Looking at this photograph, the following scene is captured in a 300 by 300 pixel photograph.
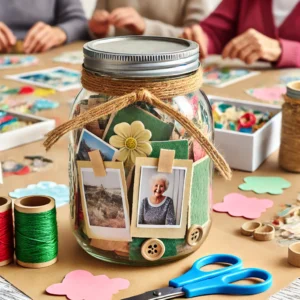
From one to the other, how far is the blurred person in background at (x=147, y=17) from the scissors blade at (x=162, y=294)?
5.10 ft

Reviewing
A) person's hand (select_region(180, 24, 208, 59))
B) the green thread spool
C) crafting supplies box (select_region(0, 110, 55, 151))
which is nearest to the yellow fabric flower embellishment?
the green thread spool

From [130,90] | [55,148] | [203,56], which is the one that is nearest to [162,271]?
[130,90]

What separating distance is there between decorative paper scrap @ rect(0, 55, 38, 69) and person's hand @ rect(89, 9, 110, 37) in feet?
1.13

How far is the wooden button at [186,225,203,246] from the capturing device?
660mm

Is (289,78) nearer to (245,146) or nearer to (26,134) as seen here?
(245,146)

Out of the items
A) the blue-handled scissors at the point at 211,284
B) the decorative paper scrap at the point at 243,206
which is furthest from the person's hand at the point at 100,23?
the blue-handled scissors at the point at 211,284

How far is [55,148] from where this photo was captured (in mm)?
1043

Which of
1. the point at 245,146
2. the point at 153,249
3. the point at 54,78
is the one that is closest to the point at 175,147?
the point at 153,249

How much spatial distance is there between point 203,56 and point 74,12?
764 mm

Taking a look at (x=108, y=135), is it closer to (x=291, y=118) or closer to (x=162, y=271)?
(x=162, y=271)

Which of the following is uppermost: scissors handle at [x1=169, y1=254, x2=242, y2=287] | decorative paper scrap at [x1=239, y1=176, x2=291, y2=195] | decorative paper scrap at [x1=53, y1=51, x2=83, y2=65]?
scissors handle at [x1=169, y1=254, x2=242, y2=287]

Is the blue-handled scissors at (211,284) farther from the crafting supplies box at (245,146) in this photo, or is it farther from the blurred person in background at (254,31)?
the blurred person in background at (254,31)

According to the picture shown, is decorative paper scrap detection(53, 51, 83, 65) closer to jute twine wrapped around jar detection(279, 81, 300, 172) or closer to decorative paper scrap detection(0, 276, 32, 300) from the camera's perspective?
jute twine wrapped around jar detection(279, 81, 300, 172)

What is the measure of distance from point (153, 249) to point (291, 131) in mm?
388
